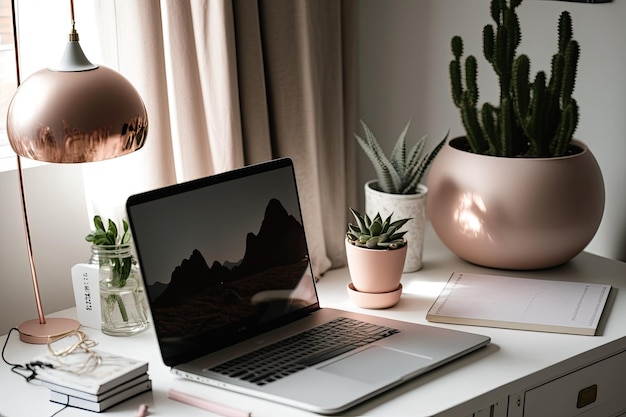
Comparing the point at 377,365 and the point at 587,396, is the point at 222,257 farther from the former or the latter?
the point at 587,396

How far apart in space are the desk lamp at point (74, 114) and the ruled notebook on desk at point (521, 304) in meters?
0.59

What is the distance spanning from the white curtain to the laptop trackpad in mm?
428

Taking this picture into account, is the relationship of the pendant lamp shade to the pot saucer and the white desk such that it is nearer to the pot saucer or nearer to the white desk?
the white desk

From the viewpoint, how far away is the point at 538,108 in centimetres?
161

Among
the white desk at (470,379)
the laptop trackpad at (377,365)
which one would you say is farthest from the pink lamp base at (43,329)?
the laptop trackpad at (377,365)

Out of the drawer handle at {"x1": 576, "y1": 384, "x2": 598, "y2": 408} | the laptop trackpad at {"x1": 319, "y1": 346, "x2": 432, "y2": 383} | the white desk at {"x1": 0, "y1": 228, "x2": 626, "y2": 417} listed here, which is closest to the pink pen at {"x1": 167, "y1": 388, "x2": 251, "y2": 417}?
the white desk at {"x1": 0, "y1": 228, "x2": 626, "y2": 417}

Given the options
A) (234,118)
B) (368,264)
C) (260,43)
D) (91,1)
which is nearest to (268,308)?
(368,264)

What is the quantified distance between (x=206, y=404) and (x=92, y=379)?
0.16 meters

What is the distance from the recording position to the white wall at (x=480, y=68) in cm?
175

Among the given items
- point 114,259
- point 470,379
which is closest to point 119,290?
point 114,259

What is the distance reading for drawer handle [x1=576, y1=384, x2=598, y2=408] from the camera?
1387mm

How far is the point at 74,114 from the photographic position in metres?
1.16

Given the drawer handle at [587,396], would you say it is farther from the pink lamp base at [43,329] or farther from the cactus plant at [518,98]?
the pink lamp base at [43,329]

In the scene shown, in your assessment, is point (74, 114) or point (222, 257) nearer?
point (74, 114)
